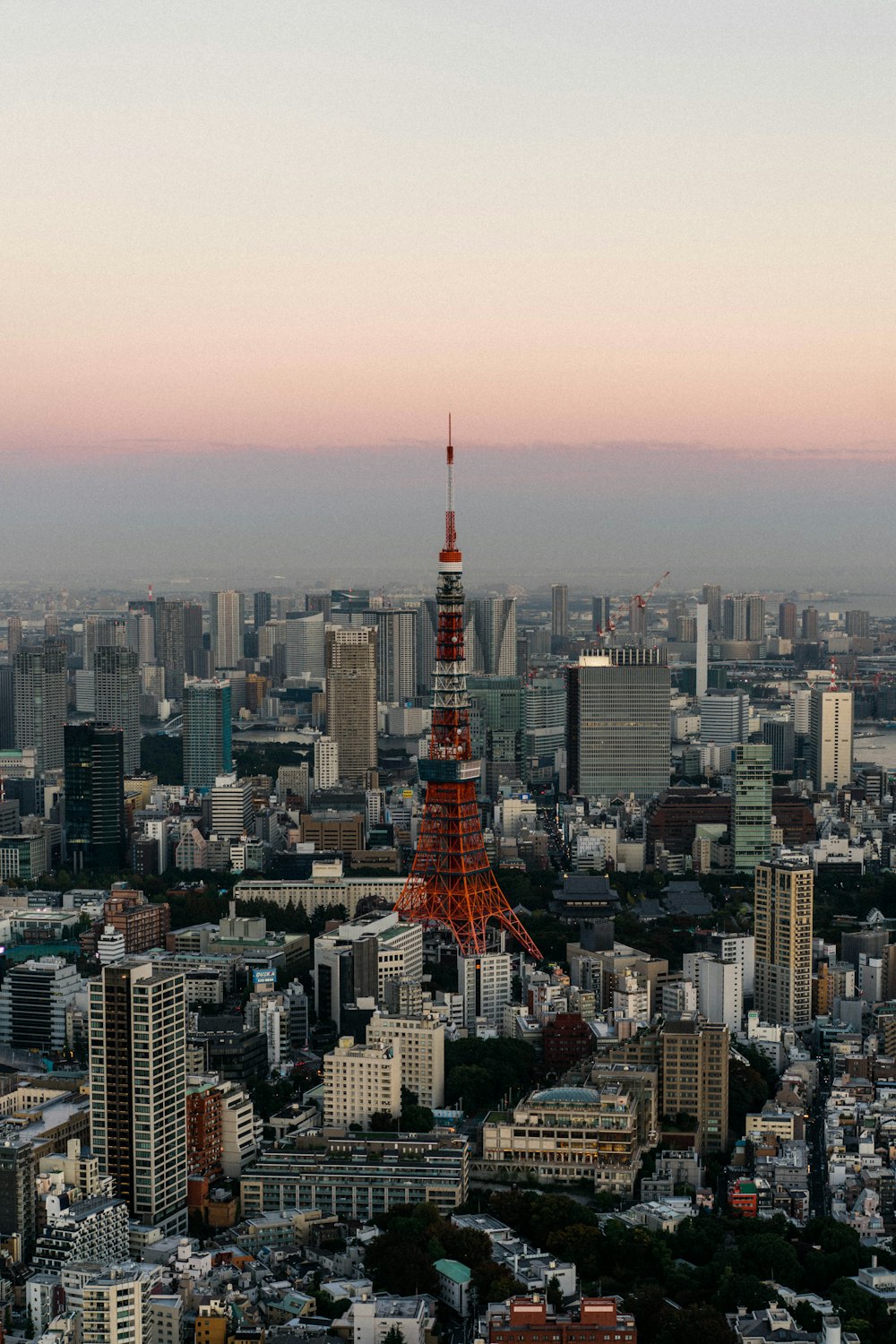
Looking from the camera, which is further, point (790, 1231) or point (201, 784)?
point (201, 784)

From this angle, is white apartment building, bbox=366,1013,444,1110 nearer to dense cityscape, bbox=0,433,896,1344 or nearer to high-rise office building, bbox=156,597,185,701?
dense cityscape, bbox=0,433,896,1344

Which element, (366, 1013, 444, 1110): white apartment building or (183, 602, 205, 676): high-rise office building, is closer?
(366, 1013, 444, 1110): white apartment building

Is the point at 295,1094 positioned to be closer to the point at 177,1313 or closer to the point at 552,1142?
the point at 552,1142

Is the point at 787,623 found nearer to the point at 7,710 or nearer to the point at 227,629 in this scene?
the point at 227,629

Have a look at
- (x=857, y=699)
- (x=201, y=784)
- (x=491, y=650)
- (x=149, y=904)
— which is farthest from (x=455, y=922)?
(x=857, y=699)

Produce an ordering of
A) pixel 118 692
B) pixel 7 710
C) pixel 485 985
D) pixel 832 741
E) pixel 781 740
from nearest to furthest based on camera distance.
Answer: pixel 485 985 < pixel 832 741 < pixel 7 710 < pixel 118 692 < pixel 781 740

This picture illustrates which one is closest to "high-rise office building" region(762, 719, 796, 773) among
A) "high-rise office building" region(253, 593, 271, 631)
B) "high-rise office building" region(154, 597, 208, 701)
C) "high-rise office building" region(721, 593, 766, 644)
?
"high-rise office building" region(721, 593, 766, 644)

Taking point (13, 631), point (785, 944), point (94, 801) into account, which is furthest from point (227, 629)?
point (785, 944)
